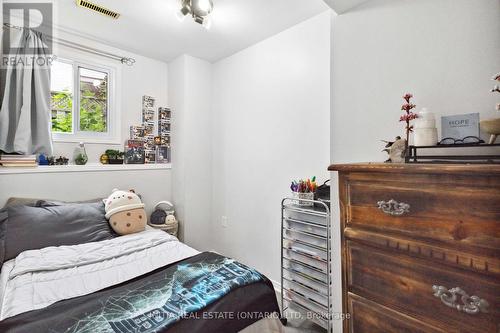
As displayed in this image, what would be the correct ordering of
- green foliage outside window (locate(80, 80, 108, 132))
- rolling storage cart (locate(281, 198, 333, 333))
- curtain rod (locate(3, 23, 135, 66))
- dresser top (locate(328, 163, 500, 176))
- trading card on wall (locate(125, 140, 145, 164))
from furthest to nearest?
trading card on wall (locate(125, 140, 145, 164)) < green foliage outside window (locate(80, 80, 108, 132)) < curtain rod (locate(3, 23, 135, 66)) < rolling storage cart (locate(281, 198, 333, 333)) < dresser top (locate(328, 163, 500, 176))

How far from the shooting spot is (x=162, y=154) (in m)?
3.17

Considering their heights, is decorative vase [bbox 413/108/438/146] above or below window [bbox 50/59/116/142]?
below

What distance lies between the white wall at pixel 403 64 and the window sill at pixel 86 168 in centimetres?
245

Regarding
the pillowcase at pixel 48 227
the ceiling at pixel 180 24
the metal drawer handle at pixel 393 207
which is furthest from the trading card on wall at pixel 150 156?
the metal drawer handle at pixel 393 207

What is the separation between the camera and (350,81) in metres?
1.22

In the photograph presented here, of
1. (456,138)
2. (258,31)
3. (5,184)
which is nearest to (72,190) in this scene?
(5,184)

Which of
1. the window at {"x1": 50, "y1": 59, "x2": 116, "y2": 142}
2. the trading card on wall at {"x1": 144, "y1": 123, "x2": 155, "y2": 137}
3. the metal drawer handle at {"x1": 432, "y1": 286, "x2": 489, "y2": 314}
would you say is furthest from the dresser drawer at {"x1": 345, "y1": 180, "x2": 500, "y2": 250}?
the window at {"x1": 50, "y1": 59, "x2": 116, "y2": 142}

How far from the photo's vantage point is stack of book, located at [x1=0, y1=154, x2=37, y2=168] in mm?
2148

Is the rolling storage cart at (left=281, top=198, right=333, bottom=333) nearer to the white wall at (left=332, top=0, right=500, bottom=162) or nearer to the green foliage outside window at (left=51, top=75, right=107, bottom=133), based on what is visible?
the white wall at (left=332, top=0, right=500, bottom=162)

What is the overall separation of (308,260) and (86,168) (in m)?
2.41

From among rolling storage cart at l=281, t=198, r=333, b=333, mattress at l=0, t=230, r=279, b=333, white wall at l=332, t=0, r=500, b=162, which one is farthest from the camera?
rolling storage cart at l=281, t=198, r=333, b=333

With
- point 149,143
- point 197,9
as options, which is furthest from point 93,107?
point 197,9

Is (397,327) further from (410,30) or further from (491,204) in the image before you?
(410,30)

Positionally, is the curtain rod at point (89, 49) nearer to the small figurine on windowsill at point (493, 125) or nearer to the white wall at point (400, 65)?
the white wall at point (400, 65)
